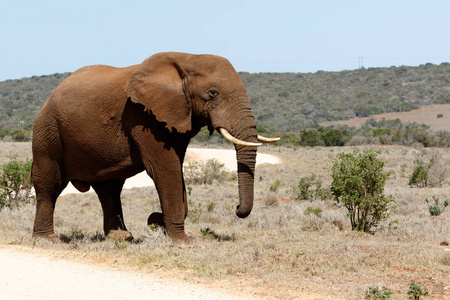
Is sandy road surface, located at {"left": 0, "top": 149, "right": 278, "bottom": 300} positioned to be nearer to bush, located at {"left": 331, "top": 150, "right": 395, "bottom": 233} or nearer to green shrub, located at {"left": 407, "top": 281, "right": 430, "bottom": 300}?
green shrub, located at {"left": 407, "top": 281, "right": 430, "bottom": 300}

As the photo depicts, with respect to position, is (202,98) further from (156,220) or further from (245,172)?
(156,220)

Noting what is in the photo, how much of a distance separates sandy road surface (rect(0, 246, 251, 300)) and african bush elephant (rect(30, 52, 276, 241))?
1.73 metres

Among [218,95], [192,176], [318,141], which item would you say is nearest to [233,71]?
[218,95]

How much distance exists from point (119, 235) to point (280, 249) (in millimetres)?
2894

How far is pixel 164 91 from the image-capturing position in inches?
355

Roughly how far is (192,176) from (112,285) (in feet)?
59.6

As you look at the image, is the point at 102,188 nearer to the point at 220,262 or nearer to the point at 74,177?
the point at 74,177

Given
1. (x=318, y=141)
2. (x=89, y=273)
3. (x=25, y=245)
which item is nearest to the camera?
(x=89, y=273)

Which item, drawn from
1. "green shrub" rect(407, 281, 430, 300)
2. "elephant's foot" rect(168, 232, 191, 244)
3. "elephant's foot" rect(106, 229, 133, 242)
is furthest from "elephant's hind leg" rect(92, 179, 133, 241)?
"green shrub" rect(407, 281, 430, 300)

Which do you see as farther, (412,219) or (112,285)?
(412,219)

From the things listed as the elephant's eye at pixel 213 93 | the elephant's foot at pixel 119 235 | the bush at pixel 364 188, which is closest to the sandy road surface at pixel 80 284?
the elephant's foot at pixel 119 235

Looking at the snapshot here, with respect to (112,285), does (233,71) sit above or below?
above

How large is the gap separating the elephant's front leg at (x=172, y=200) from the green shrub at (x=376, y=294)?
375 cm

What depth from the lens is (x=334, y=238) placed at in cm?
1045
